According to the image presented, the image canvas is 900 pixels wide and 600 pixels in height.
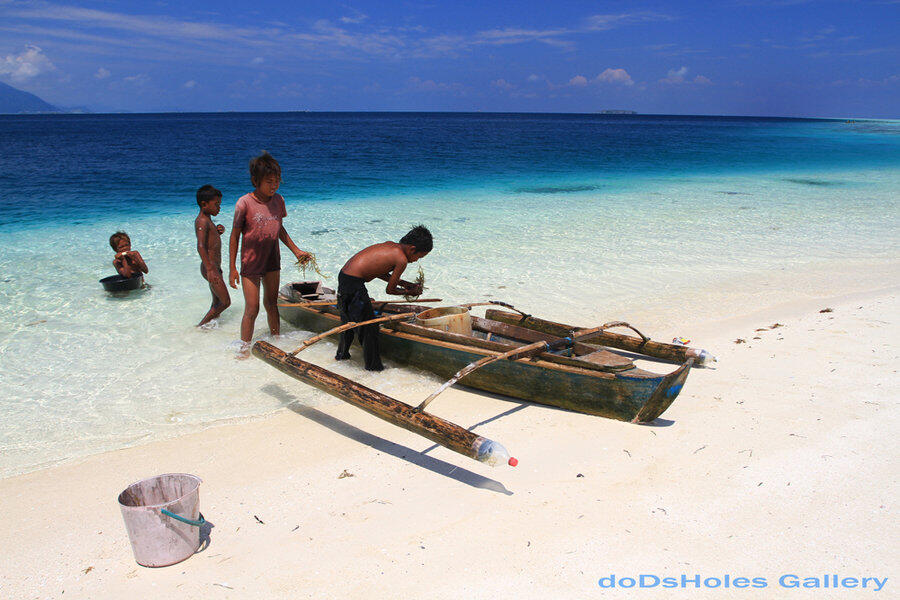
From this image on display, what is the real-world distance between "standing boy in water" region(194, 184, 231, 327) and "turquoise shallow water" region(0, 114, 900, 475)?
50 centimetres

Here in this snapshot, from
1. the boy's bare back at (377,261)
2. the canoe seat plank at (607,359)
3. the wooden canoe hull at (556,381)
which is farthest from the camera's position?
the boy's bare back at (377,261)

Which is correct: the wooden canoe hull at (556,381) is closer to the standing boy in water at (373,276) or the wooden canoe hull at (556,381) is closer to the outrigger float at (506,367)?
the outrigger float at (506,367)

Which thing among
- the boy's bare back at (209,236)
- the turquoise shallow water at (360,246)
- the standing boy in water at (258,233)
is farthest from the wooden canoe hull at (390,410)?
the boy's bare back at (209,236)

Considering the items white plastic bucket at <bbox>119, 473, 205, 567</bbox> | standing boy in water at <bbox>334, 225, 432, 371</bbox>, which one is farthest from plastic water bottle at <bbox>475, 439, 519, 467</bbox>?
standing boy in water at <bbox>334, 225, 432, 371</bbox>

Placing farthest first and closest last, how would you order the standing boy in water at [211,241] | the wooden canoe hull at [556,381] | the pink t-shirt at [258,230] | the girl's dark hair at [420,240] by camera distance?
the standing boy in water at [211,241] → the pink t-shirt at [258,230] → the girl's dark hair at [420,240] → the wooden canoe hull at [556,381]

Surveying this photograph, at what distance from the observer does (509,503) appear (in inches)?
134

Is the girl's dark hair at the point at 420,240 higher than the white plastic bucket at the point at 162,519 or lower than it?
higher

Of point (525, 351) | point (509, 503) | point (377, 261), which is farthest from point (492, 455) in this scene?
point (377, 261)

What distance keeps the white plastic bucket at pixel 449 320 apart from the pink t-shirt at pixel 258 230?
1724 mm

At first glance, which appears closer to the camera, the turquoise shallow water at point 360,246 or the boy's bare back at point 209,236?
Result: the turquoise shallow water at point 360,246

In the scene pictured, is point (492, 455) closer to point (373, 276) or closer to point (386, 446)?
point (386, 446)

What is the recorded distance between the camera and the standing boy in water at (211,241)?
6238 millimetres

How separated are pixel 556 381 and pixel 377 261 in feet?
6.56

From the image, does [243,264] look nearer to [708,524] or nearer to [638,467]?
[638,467]
